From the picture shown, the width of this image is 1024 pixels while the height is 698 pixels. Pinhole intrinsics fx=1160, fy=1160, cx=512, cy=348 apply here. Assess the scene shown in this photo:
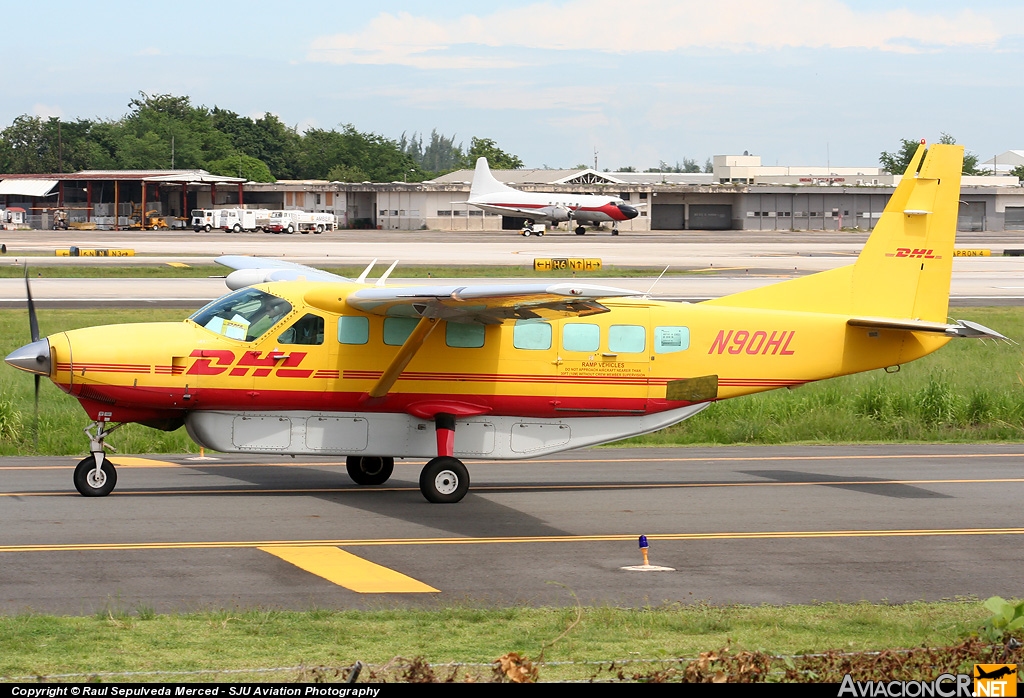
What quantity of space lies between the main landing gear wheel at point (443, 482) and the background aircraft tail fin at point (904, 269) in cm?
465

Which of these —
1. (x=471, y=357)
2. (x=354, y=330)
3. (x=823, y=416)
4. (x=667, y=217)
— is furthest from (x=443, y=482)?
(x=667, y=217)

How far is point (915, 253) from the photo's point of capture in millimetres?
16875

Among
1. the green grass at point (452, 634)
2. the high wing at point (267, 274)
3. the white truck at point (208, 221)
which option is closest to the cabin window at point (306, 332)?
the high wing at point (267, 274)

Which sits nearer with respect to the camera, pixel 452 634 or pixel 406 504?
pixel 452 634

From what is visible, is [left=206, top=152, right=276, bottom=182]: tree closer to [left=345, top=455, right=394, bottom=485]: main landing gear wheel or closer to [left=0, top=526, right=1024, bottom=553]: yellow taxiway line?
[left=345, top=455, right=394, bottom=485]: main landing gear wheel

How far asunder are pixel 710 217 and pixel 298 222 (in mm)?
50850

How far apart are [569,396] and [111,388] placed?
19.2 ft

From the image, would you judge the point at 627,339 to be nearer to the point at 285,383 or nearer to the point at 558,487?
the point at 558,487

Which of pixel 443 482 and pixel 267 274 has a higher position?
pixel 267 274

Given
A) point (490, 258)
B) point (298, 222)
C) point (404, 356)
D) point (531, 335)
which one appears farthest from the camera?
point (298, 222)

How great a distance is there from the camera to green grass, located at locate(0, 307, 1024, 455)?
19656 mm

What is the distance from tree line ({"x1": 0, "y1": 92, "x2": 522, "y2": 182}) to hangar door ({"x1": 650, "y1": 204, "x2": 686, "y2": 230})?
53.4 metres

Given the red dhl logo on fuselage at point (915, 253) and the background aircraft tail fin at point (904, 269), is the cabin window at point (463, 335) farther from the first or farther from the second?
the red dhl logo on fuselage at point (915, 253)

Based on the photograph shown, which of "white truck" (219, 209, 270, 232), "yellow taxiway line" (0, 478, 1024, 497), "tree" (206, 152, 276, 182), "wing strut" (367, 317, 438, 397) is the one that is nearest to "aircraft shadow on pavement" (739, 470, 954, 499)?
"yellow taxiway line" (0, 478, 1024, 497)
